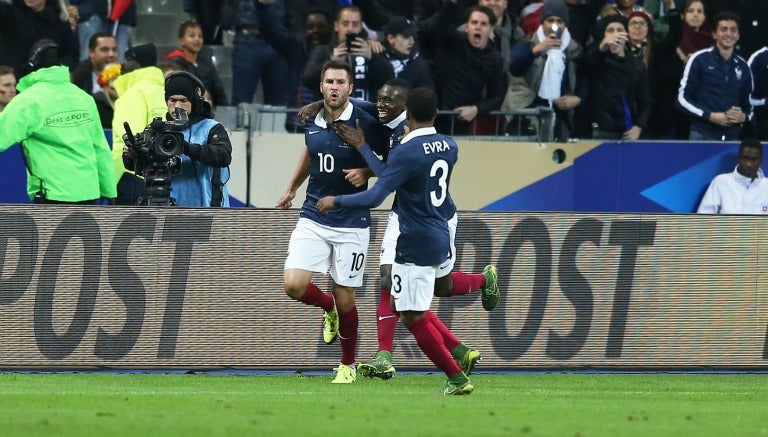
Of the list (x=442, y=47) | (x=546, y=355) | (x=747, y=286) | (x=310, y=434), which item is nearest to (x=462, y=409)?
(x=310, y=434)

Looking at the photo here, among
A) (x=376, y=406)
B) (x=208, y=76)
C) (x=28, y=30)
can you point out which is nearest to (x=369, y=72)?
(x=208, y=76)

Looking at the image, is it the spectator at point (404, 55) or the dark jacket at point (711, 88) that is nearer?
the spectator at point (404, 55)

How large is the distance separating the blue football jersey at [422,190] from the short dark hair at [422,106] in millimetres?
94

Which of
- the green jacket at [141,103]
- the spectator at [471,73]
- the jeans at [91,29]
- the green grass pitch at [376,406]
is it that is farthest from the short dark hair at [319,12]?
the green grass pitch at [376,406]

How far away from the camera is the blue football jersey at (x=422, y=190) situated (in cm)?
1067

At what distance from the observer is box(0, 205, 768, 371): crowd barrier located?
1302 cm

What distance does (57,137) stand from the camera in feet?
46.0

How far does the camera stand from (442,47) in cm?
1728

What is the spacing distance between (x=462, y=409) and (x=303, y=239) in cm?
232

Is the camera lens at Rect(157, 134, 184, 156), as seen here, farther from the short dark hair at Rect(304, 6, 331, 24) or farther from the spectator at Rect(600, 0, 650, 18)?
the spectator at Rect(600, 0, 650, 18)

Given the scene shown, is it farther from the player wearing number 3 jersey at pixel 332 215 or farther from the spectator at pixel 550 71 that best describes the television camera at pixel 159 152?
the spectator at pixel 550 71

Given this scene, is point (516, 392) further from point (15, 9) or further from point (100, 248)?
point (15, 9)

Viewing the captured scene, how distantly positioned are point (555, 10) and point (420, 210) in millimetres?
6807

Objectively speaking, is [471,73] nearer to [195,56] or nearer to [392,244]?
[195,56]
